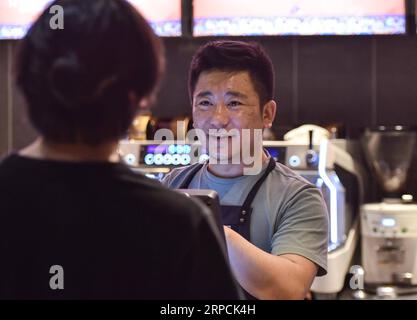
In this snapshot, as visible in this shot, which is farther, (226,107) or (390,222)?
(390,222)

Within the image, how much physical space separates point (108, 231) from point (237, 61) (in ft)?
2.14

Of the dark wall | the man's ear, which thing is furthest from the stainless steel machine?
the man's ear

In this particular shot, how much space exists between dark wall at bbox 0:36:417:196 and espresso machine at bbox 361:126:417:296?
191mm

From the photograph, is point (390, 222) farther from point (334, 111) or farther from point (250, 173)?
point (250, 173)

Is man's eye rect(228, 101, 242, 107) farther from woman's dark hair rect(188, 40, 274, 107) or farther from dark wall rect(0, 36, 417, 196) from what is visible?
dark wall rect(0, 36, 417, 196)

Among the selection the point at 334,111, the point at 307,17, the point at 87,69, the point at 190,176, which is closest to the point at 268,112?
the point at 190,176

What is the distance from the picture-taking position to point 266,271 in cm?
103

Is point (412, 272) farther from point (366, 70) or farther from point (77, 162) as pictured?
point (77, 162)

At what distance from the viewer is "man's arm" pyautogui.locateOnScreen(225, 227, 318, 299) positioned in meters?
1.00

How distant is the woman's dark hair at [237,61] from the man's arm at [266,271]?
332mm

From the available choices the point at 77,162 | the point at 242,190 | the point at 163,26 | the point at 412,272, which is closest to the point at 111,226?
the point at 77,162

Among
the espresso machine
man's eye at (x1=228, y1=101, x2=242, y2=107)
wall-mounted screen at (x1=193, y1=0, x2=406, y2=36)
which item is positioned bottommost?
the espresso machine

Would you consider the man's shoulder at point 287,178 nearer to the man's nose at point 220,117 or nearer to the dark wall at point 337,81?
the man's nose at point 220,117

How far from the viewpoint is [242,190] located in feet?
3.94
